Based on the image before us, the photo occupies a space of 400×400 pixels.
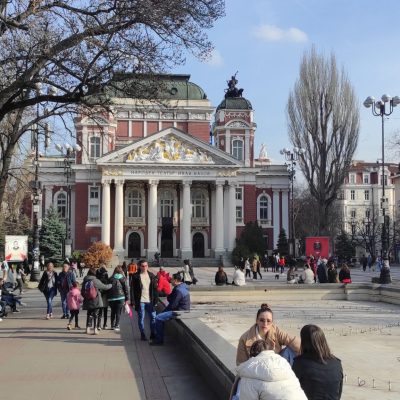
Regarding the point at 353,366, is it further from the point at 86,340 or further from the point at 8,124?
the point at 8,124

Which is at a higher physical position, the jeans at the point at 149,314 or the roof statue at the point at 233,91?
the roof statue at the point at 233,91

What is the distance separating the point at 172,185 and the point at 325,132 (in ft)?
74.7

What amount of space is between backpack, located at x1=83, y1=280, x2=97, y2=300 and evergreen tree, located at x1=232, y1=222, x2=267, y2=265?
45.8 meters

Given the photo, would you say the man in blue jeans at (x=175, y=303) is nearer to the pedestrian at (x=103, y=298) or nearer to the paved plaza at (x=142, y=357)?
the paved plaza at (x=142, y=357)

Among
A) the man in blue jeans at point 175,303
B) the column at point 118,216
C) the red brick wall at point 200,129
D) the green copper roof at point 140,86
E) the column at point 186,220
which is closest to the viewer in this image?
the man in blue jeans at point 175,303

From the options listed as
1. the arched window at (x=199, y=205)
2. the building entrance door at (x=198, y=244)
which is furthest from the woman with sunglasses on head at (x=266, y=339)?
the arched window at (x=199, y=205)

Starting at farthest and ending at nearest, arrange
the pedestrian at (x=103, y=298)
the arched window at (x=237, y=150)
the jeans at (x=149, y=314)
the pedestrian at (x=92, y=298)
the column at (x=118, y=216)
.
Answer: the arched window at (x=237, y=150)
the column at (x=118, y=216)
the pedestrian at (x=103, y=298)
the pedestrian at (x=92, y=298)
the jeans at (x=149, y=314)

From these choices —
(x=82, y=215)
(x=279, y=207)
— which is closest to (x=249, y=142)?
(x=279, y=207)

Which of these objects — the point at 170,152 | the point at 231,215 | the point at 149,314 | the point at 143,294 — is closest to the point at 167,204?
the point at 170,152

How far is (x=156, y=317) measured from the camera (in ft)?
40.2

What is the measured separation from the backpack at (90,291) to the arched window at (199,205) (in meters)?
54.3

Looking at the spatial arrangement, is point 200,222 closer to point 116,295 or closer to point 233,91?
point 233,91

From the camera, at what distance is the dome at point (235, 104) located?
72.6 meters

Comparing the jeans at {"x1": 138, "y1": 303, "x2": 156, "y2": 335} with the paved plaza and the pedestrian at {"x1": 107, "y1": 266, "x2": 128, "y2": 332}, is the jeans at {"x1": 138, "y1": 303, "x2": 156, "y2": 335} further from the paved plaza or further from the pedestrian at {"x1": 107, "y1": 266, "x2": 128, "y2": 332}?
the pedestrian at {"x1": 107, "y1": 266, "x2": 128, "y2": 332}
